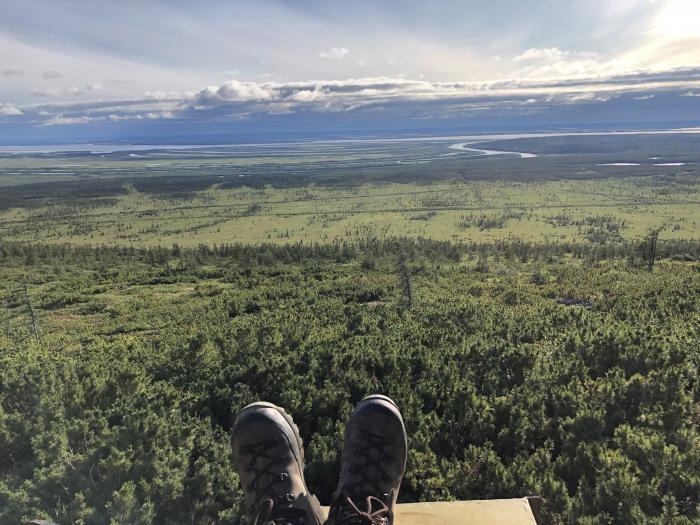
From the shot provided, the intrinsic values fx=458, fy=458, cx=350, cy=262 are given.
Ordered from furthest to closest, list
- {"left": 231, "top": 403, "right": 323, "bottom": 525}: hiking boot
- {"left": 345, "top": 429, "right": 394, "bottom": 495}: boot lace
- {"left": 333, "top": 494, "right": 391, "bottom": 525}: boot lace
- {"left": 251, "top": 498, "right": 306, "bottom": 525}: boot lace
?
{"left": 345, "top": 429, "right": 394, "bottom": 495}: boot lace → {"left": 231, "top": 403, "right": 323, "bottom": 525}: hiking boot → {"left": 251, "top": 498, "right": 306, "bottom": 525}: boot lace → {"left": 333, "top": 494, "right": 391, "bottom": 525}: boot lace

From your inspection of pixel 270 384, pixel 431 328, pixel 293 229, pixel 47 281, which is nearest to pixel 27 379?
pixel 270 384

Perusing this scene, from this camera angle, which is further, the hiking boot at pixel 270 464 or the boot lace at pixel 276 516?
the hiking boot at pixel 270 464

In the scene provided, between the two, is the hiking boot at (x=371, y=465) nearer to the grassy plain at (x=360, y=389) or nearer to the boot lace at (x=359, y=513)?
the boot lace at (x=359, y=513)

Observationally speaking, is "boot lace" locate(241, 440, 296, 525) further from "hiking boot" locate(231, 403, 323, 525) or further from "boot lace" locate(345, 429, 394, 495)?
"boot lace" locate(345, 429, 394, 495)

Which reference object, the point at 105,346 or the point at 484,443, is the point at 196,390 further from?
the point at 105,346

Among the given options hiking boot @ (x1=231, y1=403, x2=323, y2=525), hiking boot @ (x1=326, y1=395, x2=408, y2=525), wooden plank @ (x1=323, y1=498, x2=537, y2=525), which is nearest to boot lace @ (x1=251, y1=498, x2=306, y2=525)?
hiking boot @ (x1=231, y1=403, x2=323, y2=525)

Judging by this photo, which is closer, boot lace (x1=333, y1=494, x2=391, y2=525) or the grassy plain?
boot lace (x1=333, y1=494, x2=391, y2=525)

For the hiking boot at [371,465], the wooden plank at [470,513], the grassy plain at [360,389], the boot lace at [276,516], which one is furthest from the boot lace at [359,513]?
the grassy plain at [360,389]
